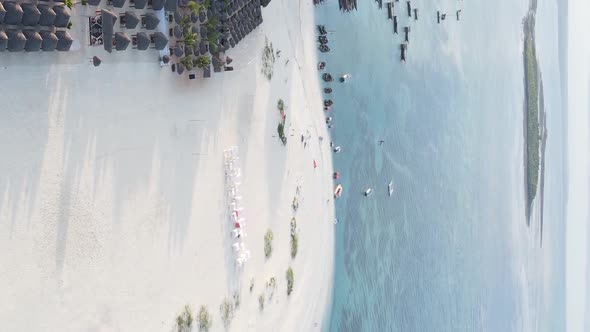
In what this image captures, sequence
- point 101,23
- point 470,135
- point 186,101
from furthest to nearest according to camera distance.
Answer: point 470,135, point 186,101, point 101,23

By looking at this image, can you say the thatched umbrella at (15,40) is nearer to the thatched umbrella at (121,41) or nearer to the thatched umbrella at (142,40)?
the thatched umbrella at (121,41)

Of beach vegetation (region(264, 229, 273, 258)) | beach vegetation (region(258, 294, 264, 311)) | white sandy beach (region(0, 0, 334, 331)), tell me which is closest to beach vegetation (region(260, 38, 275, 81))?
white sandy beach (region(0, 0, 334, 331))

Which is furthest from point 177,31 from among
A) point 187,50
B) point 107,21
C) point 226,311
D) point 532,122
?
point 532,122

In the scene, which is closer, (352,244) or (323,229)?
(323,229)

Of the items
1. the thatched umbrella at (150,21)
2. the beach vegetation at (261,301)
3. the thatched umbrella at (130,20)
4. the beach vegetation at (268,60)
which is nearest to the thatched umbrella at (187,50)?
the thatched umbrella at (150,21)

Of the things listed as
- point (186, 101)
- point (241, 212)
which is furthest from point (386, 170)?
point (186, 101)

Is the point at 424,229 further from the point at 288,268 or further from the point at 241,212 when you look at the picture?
the point at 241,212

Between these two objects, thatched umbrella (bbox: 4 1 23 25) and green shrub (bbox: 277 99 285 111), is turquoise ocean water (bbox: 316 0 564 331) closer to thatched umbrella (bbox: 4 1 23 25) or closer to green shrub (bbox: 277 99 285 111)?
green shrub (bbox: 277 99 285 111)

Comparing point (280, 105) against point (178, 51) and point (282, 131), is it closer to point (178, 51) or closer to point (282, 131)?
point (282, 131)
